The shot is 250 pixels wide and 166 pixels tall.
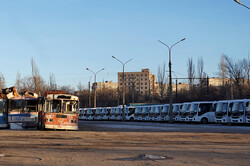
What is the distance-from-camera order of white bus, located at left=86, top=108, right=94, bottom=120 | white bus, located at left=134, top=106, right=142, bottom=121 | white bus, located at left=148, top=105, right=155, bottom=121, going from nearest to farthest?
white bus, located at left=148, top=105, right=155, bottom=121, white bus, located at left=134, top=106, right=142, bottom=121, white bus, located at left=86, top=108, right=94, bottom=120

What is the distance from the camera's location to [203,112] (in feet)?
140

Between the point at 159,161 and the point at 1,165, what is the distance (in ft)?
12.0

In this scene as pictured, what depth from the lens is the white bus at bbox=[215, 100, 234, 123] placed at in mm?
36969

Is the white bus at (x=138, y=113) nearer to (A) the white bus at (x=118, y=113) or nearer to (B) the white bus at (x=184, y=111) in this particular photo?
(A) the white bus at (x=118, y=113)

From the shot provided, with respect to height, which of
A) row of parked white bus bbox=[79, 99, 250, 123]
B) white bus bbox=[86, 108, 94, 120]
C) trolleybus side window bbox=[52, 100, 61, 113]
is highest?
trolleybus side window bbox=[52, 100, 61, 113]

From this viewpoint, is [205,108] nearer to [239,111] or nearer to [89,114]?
[239,111]

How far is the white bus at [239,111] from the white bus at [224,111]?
0.62m

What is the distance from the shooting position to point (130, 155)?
1027 cm

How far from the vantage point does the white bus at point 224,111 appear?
37.0 m

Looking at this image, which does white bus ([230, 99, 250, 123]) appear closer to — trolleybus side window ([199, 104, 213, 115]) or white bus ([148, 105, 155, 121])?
trolleybus side window ([199, 104, 213, 115])

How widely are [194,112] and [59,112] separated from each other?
23020 mm

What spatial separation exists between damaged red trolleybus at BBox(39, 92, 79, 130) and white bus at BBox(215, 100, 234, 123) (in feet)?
59.6

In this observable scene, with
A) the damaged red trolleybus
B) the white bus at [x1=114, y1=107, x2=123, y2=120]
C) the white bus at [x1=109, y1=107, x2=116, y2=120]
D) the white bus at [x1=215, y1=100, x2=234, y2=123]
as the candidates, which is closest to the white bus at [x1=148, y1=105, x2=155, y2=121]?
the white bus at [x1=114, y1=107, x2=123, y2=120]

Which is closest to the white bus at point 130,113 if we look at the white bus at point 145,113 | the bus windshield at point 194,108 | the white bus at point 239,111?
the white bus at point 145,113
